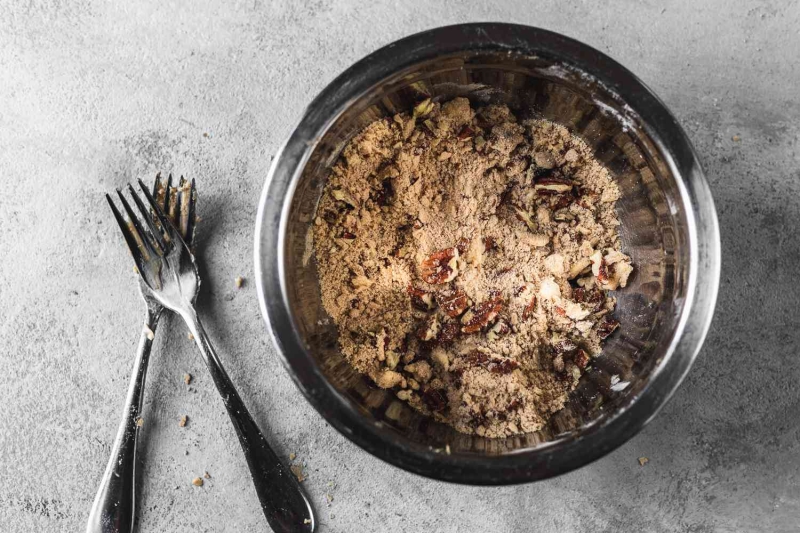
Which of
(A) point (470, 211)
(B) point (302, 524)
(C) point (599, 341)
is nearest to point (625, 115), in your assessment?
(A) point (470, 211)

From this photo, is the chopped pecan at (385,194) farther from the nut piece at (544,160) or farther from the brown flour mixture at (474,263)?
the nut piece at (544,160)

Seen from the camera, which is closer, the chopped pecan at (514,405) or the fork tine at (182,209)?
the chopped pecan at (514,405)

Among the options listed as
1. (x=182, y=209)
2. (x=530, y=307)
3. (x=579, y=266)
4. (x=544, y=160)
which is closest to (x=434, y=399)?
(x=530, y=307)

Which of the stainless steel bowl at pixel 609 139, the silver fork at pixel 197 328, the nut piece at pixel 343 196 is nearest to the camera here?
the stainless steel bowl at pixel 609 139

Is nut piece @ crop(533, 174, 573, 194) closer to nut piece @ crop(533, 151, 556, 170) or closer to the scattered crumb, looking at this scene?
nut piece @ crop(533, 151, 556, 170)

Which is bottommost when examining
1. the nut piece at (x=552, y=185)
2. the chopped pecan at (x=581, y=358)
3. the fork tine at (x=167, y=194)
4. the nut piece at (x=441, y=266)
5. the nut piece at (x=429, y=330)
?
the chopped pecan at (x=581, y=358)

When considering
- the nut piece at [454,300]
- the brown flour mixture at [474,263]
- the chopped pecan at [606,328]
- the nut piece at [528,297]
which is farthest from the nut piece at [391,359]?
the chopped pecan at [606,328]

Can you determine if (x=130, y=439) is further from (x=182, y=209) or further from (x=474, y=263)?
(x=474, y=263)
